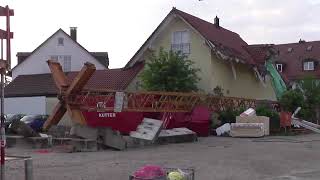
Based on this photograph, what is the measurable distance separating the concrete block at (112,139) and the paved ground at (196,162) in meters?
A: 0.45

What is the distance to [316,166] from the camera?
16.3m

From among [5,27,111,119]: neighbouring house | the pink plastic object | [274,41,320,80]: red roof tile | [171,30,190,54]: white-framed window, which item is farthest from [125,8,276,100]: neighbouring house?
the pink plastic object

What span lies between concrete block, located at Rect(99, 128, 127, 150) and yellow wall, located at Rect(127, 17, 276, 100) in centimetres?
1701

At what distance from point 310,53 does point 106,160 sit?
2368 inches

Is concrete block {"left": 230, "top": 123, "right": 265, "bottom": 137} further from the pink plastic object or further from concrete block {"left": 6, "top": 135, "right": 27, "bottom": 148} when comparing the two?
the pink plastic object

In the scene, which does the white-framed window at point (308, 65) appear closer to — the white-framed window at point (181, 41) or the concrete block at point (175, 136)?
the white-framed window at point (181, 41)

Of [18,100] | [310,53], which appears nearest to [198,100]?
[18,100]

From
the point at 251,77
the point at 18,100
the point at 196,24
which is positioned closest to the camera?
the point at 196,24

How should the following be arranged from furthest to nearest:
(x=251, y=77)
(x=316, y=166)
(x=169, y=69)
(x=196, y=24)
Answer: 1. (x=251, y=77)
2. (x=196, y=24)
3. (x=169, y=69)
4. (x=316, y=166)

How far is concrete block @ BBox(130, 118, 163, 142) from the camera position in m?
24.6

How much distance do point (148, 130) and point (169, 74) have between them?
1151cm

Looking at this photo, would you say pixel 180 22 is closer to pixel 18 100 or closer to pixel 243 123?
pixel 243 123

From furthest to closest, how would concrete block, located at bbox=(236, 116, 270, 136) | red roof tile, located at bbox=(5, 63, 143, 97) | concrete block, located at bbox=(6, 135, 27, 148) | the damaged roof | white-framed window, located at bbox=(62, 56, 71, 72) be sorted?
white-framed window, located at bbox=(62, 56, 71, 72) < red roof tile, located at bbox=(5, 63, 143, 97) < the damaged roof < concrete block, located at bbox=(236, 116, 270, 136) < concrete block, located at bbox=(6, 135, 27, 148)

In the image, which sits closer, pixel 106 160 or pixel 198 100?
pixel 106 160
